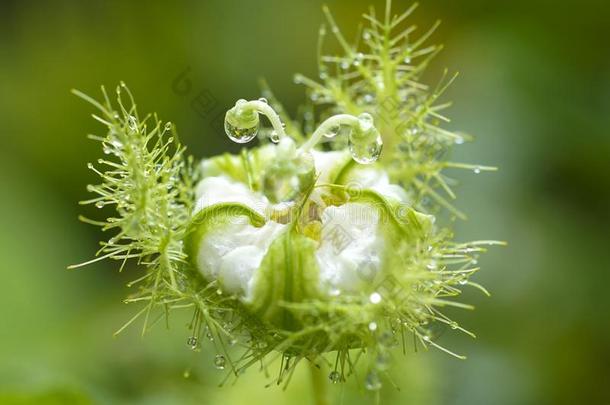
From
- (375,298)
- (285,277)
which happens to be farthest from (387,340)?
(285,277)

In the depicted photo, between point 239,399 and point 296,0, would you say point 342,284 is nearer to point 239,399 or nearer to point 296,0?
point 239,399

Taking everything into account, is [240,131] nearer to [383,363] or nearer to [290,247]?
[290,247]

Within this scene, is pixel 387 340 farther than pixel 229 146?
No

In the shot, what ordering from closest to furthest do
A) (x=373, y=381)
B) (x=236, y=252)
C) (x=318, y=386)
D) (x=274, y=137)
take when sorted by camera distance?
(x=373, y=381), (x=236, y=252), (x=274, y=137), (x=318, y=386)

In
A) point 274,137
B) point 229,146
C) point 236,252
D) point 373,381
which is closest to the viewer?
point 373,381

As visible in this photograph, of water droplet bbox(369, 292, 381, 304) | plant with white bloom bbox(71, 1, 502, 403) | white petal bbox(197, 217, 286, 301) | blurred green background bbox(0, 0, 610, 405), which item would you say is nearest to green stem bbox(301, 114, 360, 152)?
plant with white bloom bbox(71, 1, 502, 403)

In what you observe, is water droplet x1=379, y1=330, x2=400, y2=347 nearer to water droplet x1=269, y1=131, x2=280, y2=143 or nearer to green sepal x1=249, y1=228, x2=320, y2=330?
green sepal x1=249, y1=228, x2=320, y2=330
